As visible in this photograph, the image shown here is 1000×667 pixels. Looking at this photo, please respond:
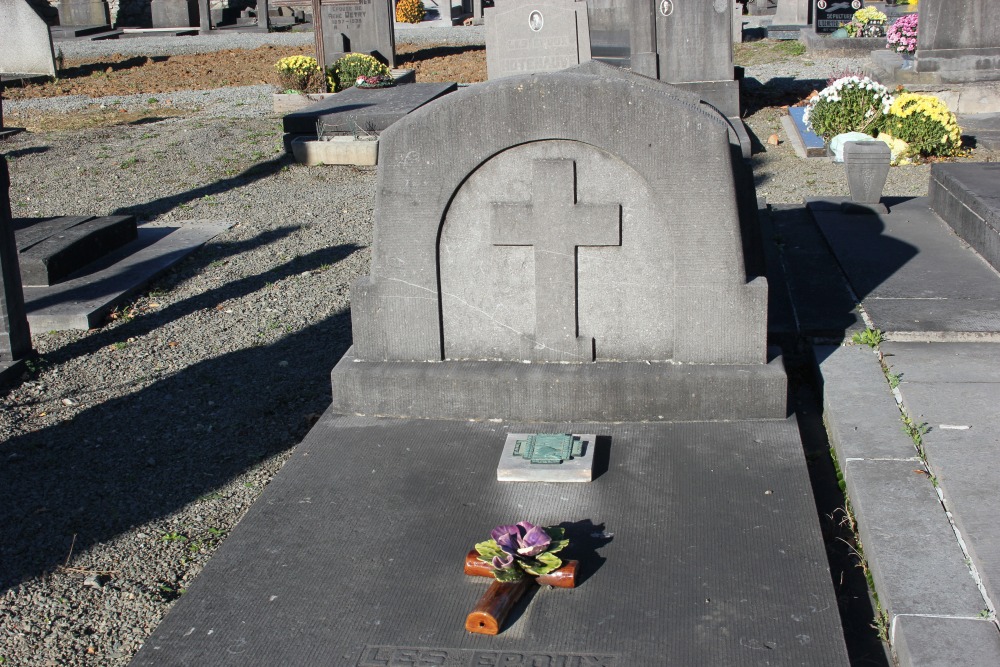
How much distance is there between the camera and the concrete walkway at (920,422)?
300 cm

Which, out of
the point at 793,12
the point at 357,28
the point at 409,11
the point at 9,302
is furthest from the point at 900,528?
the point at 409,11

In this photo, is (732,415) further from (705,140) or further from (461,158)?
(461,158)

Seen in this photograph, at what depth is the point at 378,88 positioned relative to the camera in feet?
46.4

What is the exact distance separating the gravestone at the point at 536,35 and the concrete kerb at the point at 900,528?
7924 mm

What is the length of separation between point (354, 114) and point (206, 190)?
2.20m

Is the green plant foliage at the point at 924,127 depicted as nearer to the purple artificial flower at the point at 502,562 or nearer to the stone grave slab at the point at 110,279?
the stone grave slab at the point at 110,279

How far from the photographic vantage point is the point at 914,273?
19.5 feet

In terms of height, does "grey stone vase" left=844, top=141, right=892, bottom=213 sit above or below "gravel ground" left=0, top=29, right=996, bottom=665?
above

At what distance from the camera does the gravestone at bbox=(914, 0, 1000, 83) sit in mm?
12430

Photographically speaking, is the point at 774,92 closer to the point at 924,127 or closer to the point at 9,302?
the point at 924,127

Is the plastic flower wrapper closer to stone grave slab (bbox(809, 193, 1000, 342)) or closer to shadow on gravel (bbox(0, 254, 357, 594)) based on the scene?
shadow on gravel (bbox(0, 254, 357, 594))

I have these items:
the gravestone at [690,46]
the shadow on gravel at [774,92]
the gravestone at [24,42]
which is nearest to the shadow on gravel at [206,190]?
the gravestone at [690,46]

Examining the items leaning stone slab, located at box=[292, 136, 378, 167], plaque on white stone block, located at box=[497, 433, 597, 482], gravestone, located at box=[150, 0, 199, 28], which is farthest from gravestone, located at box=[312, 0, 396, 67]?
plaque on white stone block, located at box=[497, 433, 597, 482]

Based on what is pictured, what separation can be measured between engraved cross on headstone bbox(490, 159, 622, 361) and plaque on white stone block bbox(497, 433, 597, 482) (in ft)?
1.77
